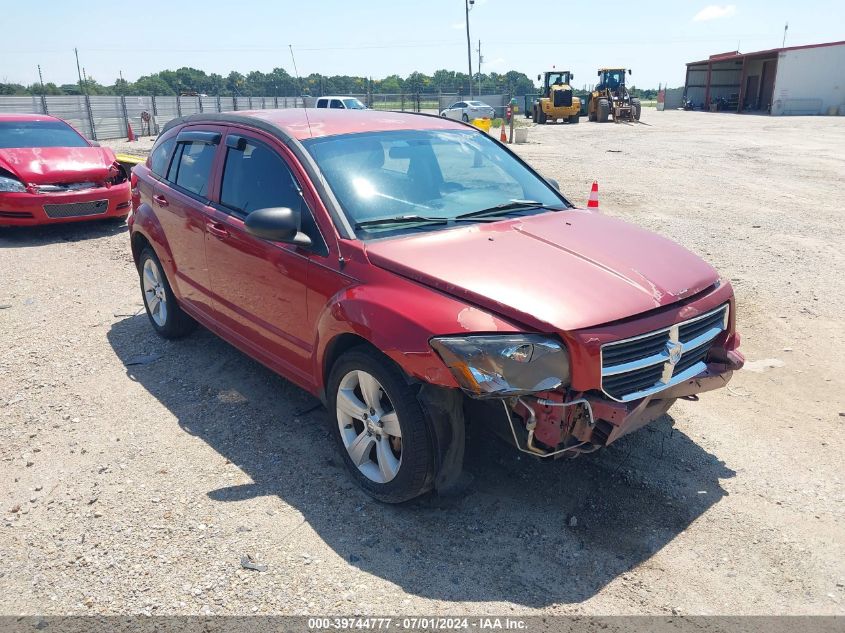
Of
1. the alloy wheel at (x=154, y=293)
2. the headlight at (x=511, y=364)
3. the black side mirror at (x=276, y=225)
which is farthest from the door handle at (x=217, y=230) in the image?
the headlight at (x=511, y=364)

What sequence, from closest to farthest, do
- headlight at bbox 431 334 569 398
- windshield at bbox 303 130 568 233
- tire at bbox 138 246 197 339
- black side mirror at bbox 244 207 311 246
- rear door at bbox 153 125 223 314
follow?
headlight at bbox 431 334 569 398
black side mirror at bbox 244 207 311 246
windshield at bbox 303 130 568 233
rear door at bbox 153 125 223 314
tire at bbox 138 246 197 339

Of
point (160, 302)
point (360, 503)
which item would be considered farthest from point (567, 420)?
point (160, 302)

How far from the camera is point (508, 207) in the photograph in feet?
13.2

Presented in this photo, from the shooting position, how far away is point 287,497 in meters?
3.48

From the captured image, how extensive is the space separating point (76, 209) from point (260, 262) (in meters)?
6.82

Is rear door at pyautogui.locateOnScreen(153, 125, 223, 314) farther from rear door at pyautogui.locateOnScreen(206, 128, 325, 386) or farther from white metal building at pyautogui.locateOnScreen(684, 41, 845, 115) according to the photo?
white metal building at pyautogui.locateOnScreen(684, 41, 845, 115)

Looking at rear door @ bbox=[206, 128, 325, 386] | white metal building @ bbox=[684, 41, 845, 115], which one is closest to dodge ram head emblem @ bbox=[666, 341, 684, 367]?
rear door @ bbox=[206, 128, 325, 386]

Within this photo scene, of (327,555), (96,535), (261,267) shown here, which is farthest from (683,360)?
(96,535)

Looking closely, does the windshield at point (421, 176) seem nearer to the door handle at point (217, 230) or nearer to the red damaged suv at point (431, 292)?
the red damaged suv at point (431, 292)

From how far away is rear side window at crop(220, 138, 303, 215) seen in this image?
12.6 feet

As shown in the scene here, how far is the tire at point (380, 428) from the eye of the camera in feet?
10.0

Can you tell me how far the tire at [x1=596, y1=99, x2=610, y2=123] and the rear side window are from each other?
1375 inches

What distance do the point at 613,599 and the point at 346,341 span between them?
174 centimetres

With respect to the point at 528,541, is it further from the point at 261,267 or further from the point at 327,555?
the point at 261,267
